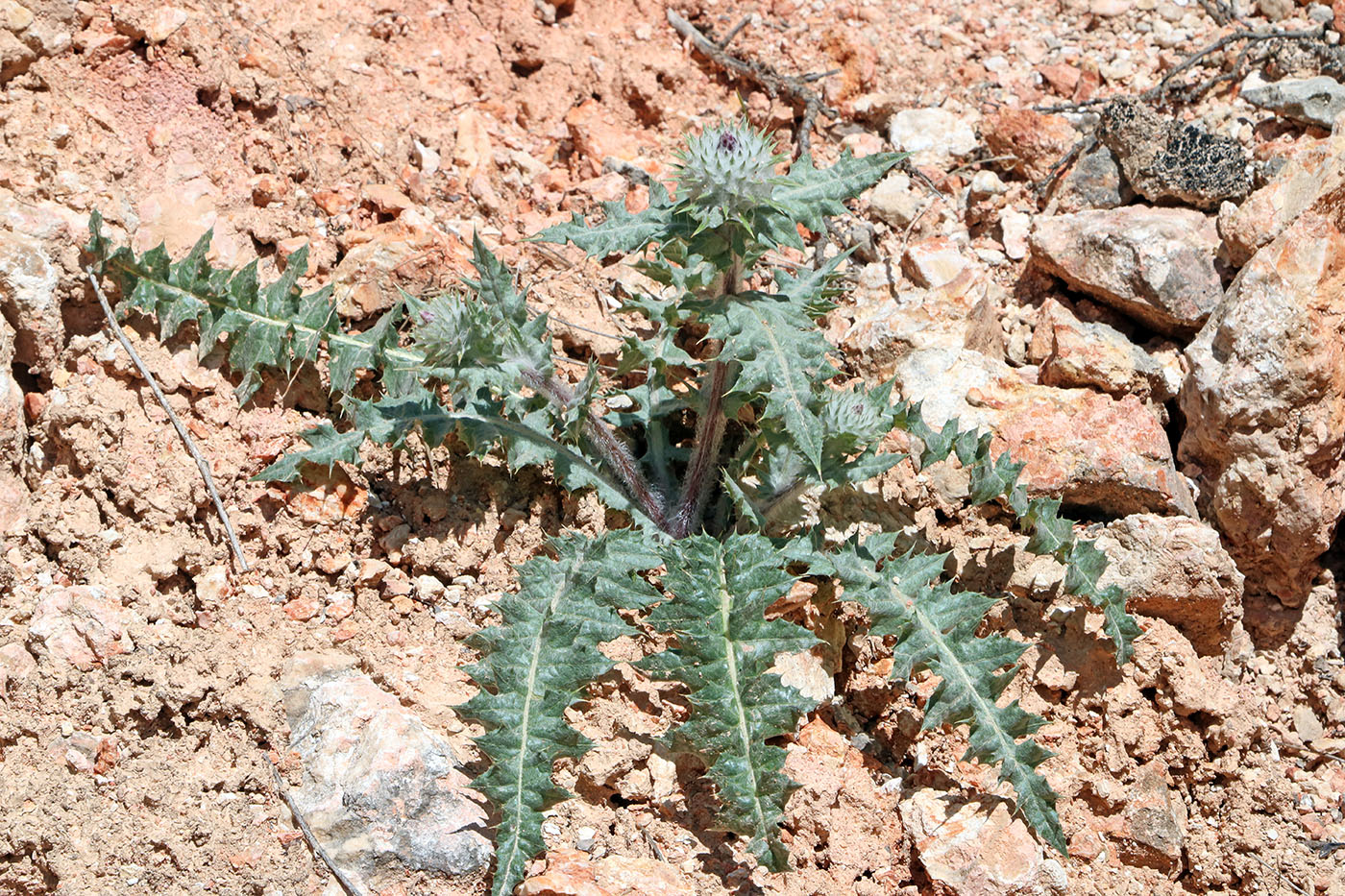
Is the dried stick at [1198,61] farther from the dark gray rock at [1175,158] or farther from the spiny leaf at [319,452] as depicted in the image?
the spiny leaf at [319,452]

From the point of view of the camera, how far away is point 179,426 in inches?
151

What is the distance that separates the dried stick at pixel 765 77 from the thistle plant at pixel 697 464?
1642 millimetres

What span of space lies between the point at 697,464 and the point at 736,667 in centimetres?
92

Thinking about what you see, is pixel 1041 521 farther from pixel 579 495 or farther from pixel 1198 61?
pixel 1198 61

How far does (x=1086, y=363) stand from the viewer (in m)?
4.24

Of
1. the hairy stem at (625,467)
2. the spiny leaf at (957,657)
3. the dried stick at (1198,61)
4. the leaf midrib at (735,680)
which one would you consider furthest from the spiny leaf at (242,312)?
the dried stick at (1198,61)

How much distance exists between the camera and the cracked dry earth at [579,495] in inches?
127

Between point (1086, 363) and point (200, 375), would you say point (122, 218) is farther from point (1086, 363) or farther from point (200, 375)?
point (1086, 363)

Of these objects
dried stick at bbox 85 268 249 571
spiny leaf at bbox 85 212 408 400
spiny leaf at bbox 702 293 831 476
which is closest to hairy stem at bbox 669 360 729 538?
spiny leaf at bbox 702 293 831 476

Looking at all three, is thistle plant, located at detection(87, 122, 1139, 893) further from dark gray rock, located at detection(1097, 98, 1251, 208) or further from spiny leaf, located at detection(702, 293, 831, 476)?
dark gray rock, located at detection(1097, 98, 1251, 208)

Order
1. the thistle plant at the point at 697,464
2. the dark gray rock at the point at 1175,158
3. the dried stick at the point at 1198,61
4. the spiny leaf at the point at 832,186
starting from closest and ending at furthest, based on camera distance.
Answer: the thistle plant at the point at 697,464 < the spiny leaf at the point at 832,186 < the dark gray rock at the point at 1175,158 < the dried stick at the point at 1198,61

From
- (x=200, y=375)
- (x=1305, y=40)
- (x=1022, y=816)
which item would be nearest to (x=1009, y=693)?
(x=1022, y=816)

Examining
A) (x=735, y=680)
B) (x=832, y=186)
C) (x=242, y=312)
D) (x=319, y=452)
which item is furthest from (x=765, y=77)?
(x=735, y=680)

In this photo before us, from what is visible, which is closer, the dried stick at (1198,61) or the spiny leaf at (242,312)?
the spiny leaf at (242,312)
